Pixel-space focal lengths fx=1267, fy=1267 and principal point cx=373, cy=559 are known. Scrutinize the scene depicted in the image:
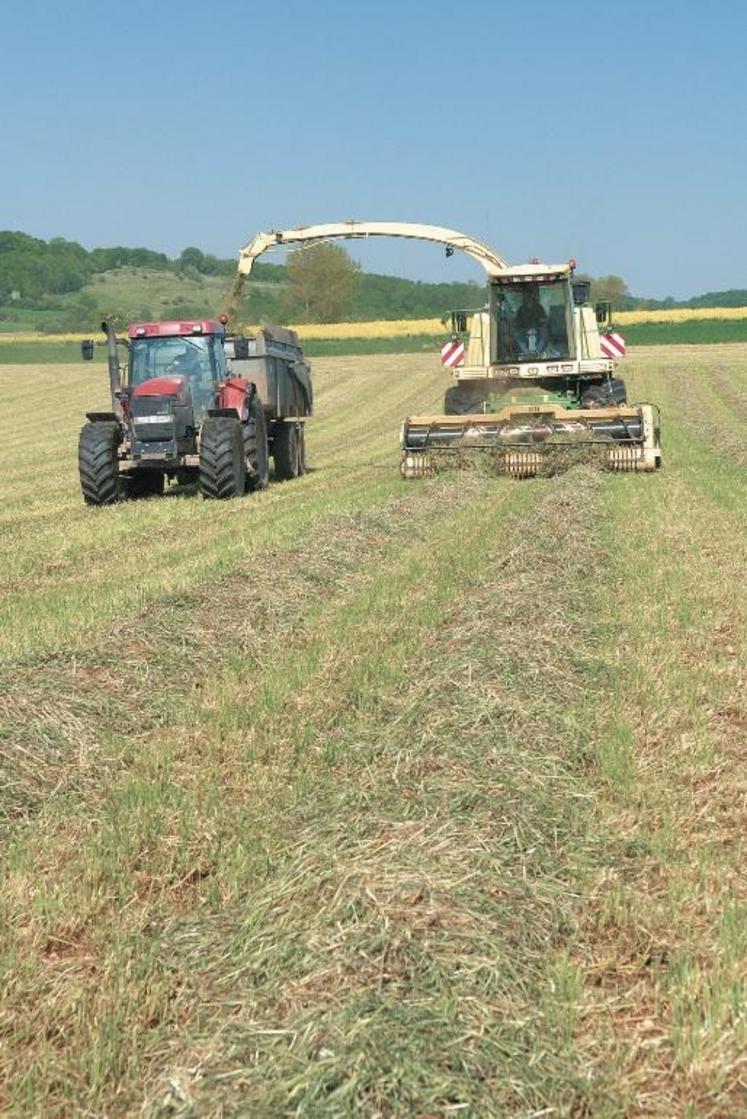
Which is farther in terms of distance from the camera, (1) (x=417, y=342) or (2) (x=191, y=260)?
(2) (x=191, y=260)

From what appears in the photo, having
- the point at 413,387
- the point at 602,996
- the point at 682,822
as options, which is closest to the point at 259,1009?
the point at 602,996

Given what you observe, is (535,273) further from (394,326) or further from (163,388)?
(394,326)

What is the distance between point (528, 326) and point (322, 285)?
70.9m

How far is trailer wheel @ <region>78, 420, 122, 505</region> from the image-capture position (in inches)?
548

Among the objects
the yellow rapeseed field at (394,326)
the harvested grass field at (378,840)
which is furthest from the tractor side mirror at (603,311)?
the yellow rapeseed field at (394,326)

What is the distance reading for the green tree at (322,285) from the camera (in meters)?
86.0

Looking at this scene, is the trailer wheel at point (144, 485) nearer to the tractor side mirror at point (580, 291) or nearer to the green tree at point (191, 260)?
the tractor side mirror at point (580, 291)

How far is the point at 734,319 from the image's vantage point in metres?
68.4

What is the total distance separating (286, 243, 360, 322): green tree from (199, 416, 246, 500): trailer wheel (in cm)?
7283

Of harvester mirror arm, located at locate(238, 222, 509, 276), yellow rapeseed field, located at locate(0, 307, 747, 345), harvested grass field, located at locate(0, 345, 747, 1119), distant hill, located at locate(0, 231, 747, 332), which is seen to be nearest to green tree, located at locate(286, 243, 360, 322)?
distant hill, located at locate(0, 231, 747, 332)

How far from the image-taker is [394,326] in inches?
2817

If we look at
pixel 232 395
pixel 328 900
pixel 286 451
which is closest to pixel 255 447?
pixel 232 395

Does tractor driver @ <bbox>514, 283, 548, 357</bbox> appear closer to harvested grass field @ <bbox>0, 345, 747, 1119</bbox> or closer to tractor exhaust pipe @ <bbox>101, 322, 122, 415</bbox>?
tractor exhaust pipe @ <bbox>101, 322, 122, 415</bbox>

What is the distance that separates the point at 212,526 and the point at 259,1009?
936cm
